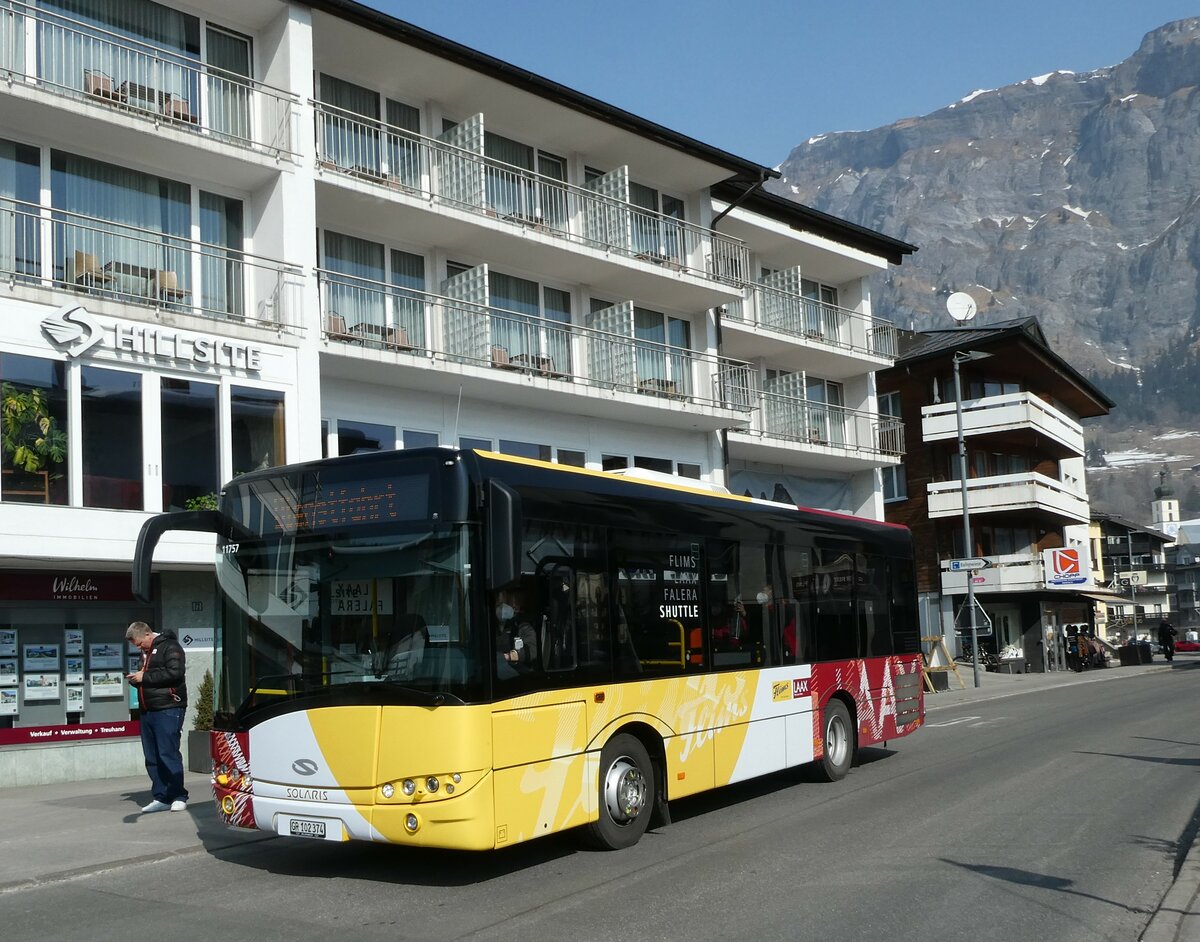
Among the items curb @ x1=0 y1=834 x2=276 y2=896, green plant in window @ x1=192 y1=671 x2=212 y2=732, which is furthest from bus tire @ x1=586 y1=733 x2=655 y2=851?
green plant in window @ x1=192 y1=671 x2=212 y2=732

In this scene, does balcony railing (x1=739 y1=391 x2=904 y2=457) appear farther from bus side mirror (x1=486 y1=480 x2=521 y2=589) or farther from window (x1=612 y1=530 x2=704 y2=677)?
bus side mirror (x1=486 y1=480 x2=521 y2=589)

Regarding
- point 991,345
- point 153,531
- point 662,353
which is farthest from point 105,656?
point 991,345

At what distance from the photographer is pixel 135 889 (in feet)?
29.3

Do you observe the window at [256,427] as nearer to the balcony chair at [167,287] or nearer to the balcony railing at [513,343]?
the balcony chair at [167,287]

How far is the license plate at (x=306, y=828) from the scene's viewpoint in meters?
8.61

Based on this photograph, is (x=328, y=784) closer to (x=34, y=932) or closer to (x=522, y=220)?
(x=34, y=932)

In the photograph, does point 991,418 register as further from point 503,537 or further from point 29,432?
point 503,537

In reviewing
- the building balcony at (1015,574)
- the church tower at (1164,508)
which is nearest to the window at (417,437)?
the building balcony at (1015,574)

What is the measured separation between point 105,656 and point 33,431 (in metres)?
3.38

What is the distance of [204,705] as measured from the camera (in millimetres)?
16891

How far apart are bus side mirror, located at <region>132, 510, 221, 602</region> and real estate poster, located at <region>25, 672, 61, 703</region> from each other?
7.88m

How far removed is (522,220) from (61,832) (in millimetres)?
14216

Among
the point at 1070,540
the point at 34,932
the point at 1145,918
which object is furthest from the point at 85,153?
the point at 1070,540

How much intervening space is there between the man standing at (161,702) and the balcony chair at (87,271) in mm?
6208
